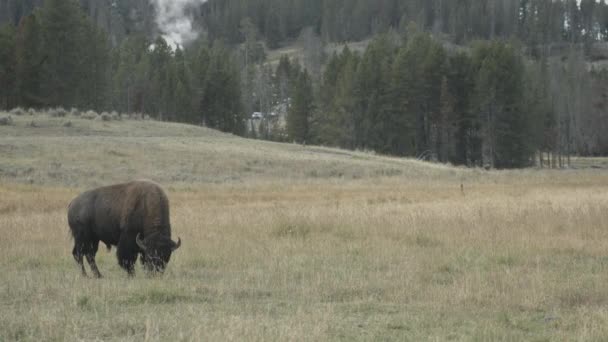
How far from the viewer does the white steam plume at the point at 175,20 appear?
172 m

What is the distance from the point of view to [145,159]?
37.2 metres

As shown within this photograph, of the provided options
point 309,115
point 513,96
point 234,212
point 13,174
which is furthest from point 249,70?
point 234,212

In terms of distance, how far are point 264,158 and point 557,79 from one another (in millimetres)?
61104

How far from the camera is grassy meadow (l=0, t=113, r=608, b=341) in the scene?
708cm

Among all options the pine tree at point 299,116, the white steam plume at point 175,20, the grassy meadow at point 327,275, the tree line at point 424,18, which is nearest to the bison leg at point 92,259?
the grassy meadow at point 327,275

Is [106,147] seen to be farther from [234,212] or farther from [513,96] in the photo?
[513,96]

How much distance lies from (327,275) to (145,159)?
28.5m

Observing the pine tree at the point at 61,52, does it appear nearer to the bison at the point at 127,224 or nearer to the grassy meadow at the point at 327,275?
the grassy meadow at the point at 327,275

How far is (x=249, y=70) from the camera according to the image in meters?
110

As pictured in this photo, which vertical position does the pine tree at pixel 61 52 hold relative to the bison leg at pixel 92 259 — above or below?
above

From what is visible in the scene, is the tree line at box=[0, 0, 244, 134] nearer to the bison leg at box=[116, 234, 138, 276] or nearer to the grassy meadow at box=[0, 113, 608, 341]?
the grassy meadow at box=[0, 113, 608, 341]

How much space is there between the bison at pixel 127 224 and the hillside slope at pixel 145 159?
1926 cm

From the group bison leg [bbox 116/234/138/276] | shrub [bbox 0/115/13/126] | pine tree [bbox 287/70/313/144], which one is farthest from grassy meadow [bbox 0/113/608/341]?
pine tree [bbox 287/70/313/144]

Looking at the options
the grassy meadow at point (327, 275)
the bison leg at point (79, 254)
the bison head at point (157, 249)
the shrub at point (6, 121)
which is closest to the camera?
the grassy meadow at point (327, 275)
